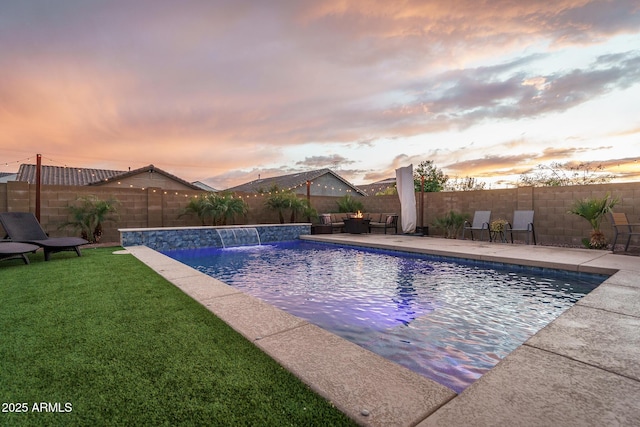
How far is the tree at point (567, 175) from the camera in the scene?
13219 mm

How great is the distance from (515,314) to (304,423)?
296cm

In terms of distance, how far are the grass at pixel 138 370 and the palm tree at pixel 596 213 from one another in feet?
Answer: 27.8

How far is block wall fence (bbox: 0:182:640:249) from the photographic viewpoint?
8016mm

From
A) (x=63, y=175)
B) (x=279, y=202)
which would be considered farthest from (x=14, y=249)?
(x=63, y=175)

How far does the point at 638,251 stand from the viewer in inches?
254

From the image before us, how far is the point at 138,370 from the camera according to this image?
1.78m

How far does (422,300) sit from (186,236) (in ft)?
25.3

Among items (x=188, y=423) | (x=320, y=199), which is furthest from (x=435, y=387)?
(x=320, y=199)

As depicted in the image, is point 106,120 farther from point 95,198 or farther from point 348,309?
point 348,309

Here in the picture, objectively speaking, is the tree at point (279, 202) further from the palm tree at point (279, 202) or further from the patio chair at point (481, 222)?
the patio chair at point (481, 222)

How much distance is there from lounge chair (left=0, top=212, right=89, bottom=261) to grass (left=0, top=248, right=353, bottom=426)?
313cm

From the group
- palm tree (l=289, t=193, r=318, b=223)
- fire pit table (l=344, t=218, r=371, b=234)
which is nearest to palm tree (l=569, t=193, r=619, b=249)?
fire pit table (l=344, t=218, r=371, b=234)

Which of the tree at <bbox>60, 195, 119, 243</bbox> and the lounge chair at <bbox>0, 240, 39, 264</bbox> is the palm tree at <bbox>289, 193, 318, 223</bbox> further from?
the lounge chair at <bbox>0, 240, 39, 264</bbox>

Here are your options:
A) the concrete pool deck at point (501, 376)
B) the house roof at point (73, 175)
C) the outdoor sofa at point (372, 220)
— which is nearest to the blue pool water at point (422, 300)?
the concrete pool deck at point (501, 376)
